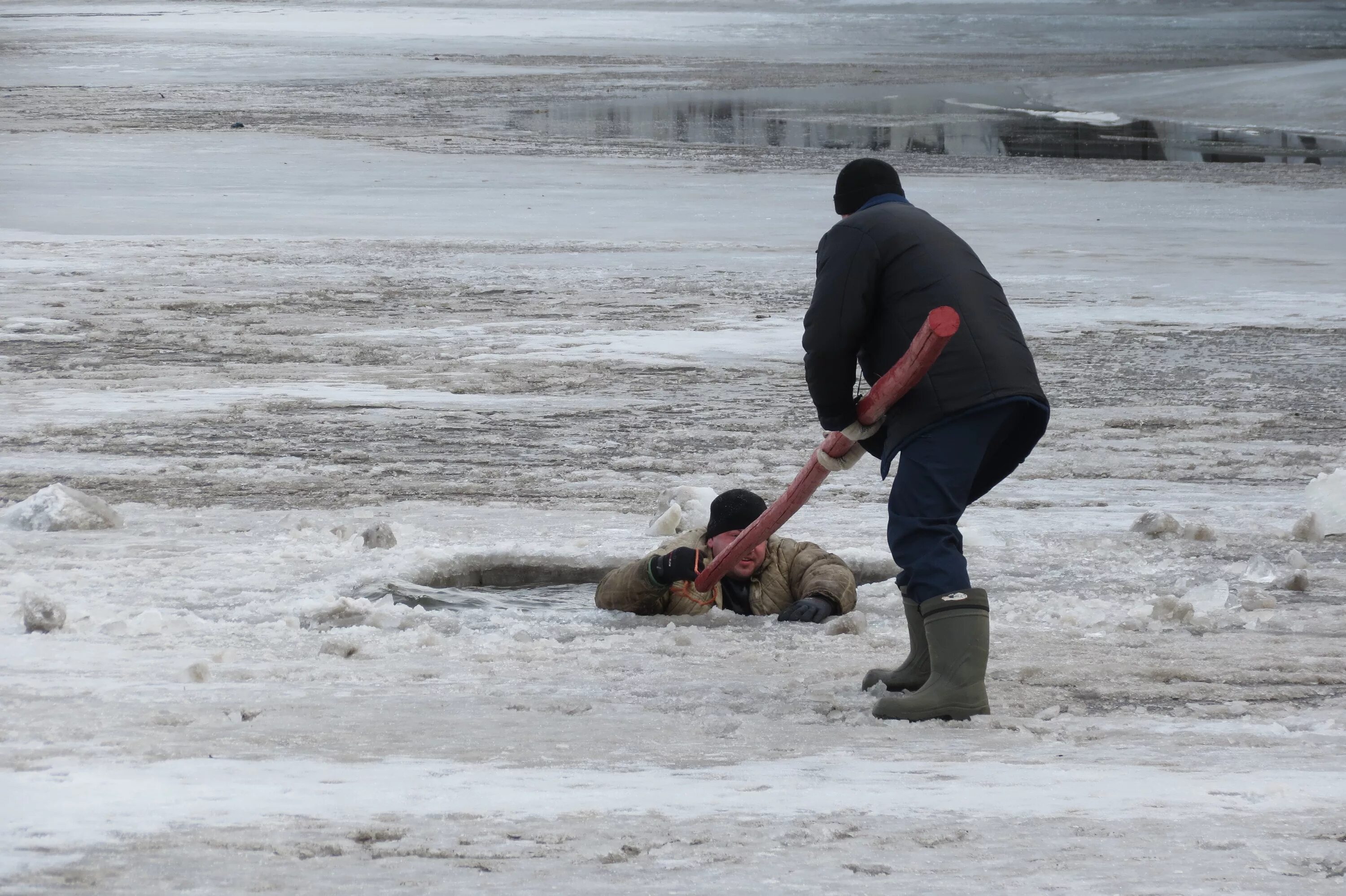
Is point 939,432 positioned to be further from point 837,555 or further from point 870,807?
point 837,555

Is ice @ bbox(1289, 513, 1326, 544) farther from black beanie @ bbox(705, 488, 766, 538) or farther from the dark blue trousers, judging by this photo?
the dark blue trousers

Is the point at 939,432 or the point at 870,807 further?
the point at 939,432

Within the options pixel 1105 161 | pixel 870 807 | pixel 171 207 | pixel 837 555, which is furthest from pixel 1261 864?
pixel 1105 161

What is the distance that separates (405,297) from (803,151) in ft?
37.1

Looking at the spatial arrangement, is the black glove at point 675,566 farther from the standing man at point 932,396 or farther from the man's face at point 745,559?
the standing man at point 932,396

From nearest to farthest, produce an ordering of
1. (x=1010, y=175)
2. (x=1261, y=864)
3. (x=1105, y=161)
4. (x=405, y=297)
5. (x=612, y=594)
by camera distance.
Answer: (x=1261, y=864) → (x=612, y=594) → (x=405, y=297) → (x=1010, y=175) → (x=1105, y=161)

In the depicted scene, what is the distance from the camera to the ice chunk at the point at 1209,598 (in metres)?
4.83

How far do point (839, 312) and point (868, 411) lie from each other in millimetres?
253

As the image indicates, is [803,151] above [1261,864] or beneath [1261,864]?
above

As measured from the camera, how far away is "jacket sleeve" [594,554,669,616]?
15.6ft

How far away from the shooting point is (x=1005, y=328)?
3873 mm

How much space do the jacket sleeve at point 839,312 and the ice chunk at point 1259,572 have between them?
1.99 meters

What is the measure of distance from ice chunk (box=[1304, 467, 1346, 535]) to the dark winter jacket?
2.30 metres

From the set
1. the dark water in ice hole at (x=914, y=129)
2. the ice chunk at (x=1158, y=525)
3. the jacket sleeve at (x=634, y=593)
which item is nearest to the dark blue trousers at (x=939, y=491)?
the jacket sleeve at (x=634, y=593)
